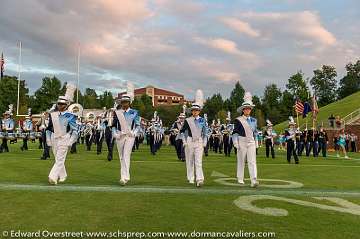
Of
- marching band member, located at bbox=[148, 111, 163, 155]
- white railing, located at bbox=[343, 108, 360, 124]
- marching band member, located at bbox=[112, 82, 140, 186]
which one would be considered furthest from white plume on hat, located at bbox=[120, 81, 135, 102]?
white railing, located at bbox=[343, 108, 360, 124]

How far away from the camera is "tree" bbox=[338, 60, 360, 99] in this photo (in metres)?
126

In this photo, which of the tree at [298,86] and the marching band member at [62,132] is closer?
the marching band member at [62,132]

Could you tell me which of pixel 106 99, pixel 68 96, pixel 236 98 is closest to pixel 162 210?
pixel 68 96

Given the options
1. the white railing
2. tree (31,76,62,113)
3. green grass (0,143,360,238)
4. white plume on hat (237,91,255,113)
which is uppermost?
tree (31,76,62,113)

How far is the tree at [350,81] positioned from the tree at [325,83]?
218cm

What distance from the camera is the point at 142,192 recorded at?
10.5 meters

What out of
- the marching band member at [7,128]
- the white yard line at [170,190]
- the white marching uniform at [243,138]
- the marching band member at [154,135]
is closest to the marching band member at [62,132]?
the white yard line at [170,190]

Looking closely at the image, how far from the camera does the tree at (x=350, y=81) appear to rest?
4975 inches

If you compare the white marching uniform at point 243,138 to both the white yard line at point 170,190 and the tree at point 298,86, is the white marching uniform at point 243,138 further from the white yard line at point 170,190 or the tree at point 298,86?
the tree at point 298,86

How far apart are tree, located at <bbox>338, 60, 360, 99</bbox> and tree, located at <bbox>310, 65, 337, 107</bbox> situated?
7.15 ft

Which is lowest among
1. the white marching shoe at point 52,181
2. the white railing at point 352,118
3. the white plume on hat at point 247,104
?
the white marching shoe at point 52,181

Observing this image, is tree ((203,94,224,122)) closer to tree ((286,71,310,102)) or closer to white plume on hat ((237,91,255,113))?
tree ((286,71,310,102))

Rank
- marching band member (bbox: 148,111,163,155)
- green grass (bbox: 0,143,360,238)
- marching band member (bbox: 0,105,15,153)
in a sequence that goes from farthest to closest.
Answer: marching band member (bbox: 148,111,163,155)
marching band member (bbox: 0,105,15,153)
green grass (bbox: 0,143,360,238)

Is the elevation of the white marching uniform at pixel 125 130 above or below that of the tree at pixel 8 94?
below
